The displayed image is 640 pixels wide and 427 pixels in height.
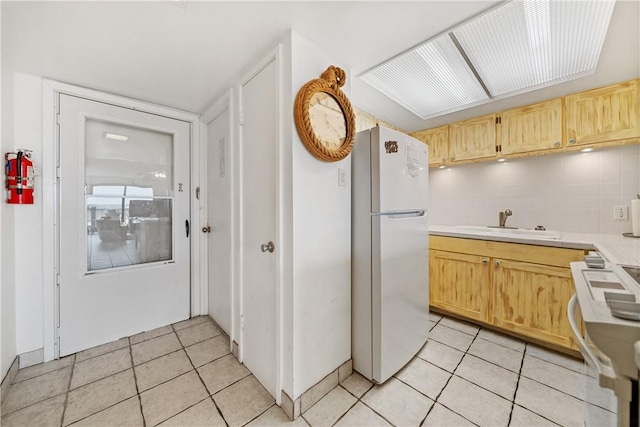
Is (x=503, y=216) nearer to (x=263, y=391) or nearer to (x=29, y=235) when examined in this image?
(x=263, y=391)

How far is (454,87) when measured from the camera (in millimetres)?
1920

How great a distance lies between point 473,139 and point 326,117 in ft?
6.66

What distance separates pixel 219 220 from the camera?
220cm

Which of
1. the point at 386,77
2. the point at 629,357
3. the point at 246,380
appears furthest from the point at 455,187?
the point at 246,380

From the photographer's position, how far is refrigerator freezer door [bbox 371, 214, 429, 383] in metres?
1.47

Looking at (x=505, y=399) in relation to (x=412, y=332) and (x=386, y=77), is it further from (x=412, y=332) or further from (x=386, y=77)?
(x=386, y=77)

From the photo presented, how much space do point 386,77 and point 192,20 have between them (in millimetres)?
1320

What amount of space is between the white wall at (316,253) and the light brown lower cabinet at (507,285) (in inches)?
51.1

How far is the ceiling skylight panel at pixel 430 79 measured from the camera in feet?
4.96

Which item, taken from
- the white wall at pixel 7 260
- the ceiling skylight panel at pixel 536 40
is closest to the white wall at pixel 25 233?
the white wall at pixel 7 260

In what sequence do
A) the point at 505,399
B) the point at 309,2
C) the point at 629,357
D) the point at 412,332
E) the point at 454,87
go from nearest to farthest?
the point at 629,357 → the point at 309,2 → the point at 505,399 → the point at 412,332 → the point at 454,87

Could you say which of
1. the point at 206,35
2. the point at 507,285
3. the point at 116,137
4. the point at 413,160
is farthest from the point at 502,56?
the point at 116,137

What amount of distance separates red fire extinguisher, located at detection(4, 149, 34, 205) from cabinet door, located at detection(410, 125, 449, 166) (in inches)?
143

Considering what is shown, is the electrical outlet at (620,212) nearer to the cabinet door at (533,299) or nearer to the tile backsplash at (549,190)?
the tile backsplash at (549,190)
